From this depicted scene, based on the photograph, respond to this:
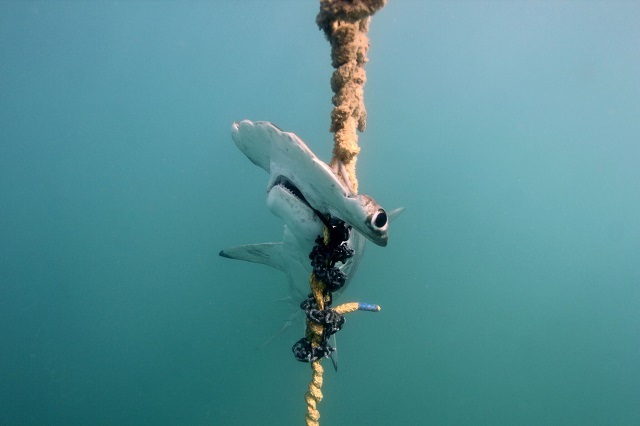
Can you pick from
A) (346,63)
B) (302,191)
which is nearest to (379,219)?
(302,191)

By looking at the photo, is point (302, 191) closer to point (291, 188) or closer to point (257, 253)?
point (291, 188)

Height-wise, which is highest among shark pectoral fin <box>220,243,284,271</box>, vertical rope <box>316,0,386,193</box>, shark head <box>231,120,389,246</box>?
shark pectoral fin <box>220,243,284,271</box>

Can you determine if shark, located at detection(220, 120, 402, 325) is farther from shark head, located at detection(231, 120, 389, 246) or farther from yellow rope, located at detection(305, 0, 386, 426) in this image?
yellow rope, located at detection(305, 0, 386, 426)

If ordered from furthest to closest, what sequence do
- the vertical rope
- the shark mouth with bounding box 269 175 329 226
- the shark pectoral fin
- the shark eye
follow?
the shark pectoral fin
the shark mouth with bounding box 269 175 329 226
the vertical rope
the shark eye

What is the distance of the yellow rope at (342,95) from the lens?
2.24 metres

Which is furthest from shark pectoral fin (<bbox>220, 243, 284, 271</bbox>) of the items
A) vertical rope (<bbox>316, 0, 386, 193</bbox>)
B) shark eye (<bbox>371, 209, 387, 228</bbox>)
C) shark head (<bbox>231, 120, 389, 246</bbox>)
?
shark eye (<bbox>371, 209, 387, 228</bbox>)

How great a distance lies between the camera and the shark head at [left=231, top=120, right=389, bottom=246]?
184 cm

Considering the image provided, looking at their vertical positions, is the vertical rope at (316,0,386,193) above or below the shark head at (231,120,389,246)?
above

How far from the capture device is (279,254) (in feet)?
16.4

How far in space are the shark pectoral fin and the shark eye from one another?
10.9 feet

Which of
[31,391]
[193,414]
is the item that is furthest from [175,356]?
[31,391]

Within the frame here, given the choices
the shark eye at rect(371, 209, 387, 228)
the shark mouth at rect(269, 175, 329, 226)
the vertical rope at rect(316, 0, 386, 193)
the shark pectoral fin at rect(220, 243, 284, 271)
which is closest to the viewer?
the shark eye at rect(371, 209, 387, 228)

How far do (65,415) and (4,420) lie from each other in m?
5.42

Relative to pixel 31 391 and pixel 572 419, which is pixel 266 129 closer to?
pixel 31 391
